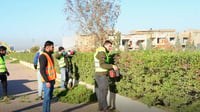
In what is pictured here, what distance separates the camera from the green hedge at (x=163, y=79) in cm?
Result: 481

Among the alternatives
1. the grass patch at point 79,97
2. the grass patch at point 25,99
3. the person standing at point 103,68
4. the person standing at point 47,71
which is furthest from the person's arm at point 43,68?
the grass patch at point 25,99

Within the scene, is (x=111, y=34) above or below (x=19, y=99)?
above

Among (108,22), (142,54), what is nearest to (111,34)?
(108,22)

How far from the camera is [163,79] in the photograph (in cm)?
544

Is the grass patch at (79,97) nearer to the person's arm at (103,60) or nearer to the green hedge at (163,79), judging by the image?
the green hedge at (163,79)

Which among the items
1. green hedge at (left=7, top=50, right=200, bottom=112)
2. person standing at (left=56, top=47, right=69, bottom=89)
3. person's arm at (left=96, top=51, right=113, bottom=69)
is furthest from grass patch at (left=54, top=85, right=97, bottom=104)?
person's arm at (left=96, top=51, right=113, bottom=69)

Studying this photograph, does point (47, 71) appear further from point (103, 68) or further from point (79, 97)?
point (79, 97)

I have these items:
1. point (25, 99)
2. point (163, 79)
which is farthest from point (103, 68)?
point (25, 99)

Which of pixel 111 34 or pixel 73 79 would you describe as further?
pixel 111 34

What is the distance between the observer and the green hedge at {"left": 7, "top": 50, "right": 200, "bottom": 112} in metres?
4.81

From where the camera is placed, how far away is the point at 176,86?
5.09 meters

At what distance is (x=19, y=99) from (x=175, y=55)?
592cm

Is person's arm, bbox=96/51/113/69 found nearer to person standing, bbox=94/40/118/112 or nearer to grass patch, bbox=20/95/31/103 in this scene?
person standing, bbox=94/40/118/112

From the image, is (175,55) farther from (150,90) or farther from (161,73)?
(150,90)
